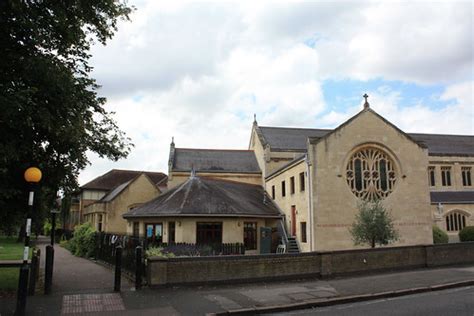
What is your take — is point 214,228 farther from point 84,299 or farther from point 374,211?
point 84,299

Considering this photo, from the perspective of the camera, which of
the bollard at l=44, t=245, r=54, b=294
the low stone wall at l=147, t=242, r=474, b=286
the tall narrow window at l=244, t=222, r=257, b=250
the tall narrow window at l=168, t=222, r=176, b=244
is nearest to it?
the bollard at l=44, t=245, r=54, b=294

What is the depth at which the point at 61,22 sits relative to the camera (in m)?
11.0

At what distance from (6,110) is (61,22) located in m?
3.06

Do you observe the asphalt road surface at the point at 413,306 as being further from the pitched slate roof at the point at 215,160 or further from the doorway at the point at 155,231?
the pitched slate roof at the point at 215,160

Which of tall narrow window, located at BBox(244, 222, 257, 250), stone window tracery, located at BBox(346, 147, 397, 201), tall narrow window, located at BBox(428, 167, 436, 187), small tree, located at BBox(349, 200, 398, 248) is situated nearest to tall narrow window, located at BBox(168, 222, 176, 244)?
tall narrow window, located at BBox(244, 222, 257, 250)

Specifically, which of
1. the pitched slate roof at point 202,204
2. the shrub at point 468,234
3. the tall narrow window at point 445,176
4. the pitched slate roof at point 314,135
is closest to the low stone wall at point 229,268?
the pitched slate roof at point 202,204

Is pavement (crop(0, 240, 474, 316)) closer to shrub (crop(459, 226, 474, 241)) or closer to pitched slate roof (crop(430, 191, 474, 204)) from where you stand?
shrub (crop(459, 226, 474, 241))

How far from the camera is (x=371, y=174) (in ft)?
96.0

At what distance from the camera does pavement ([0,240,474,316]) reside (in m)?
10.6

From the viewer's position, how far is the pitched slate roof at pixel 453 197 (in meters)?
39.1

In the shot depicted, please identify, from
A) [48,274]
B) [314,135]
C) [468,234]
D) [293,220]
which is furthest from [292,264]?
[314,135]

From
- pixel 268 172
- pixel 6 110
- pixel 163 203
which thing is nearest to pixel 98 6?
pixel 6 110

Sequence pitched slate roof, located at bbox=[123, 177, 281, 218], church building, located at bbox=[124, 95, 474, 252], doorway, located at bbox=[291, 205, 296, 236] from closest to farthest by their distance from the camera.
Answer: pitched slate roof, located at bbox=[123, 177, 281, 218]
church building, located at bbox=[124, 95, 474, 252]
doorway, located at bbox=[291, 205, 296, 236]

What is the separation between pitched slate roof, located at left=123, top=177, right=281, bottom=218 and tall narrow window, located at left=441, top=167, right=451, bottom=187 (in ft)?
73.0
